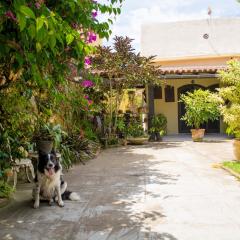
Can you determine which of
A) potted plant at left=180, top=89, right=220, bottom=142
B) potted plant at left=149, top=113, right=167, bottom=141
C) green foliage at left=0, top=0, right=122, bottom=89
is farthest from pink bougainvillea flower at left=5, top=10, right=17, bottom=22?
potted plant at left=149, top=113, right=167, bottom=141

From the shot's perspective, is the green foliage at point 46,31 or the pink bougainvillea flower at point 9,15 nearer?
the green foliage at point 46,31

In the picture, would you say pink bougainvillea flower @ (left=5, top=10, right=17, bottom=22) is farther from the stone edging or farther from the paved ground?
the stone edging

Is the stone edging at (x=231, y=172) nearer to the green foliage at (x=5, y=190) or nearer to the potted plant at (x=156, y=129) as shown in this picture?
the green foliage at (x=5, y=190)

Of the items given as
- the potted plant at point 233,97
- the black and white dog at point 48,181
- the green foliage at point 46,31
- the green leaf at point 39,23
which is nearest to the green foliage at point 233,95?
the potted plant at point 233,97

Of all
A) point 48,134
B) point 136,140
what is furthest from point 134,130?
point 48,134

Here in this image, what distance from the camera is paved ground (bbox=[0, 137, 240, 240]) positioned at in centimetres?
484

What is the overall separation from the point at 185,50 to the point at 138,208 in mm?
19633

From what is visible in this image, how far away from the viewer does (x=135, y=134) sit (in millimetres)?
15547

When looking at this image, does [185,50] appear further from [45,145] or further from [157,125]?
[45,145]

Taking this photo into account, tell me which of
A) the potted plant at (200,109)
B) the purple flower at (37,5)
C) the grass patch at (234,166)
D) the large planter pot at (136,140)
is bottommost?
the grass patch at (234,166)

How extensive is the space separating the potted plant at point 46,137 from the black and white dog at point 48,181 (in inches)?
75.4

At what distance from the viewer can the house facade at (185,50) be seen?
1903 cm

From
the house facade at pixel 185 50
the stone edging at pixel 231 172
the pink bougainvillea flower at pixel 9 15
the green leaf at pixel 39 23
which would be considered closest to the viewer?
the green leaf at pixel 39 23

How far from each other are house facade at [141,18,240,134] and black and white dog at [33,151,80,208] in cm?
1297
